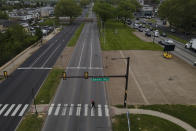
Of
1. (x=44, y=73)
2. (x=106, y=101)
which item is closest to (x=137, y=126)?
(x=106, y=101)

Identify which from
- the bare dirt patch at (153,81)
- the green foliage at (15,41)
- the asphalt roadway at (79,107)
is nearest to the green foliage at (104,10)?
the green foliage at (15,41)

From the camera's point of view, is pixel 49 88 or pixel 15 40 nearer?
pixel 49 88

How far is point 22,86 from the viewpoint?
107 ft

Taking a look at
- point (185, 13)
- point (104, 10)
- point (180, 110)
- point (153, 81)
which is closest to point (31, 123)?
point (180, 110)

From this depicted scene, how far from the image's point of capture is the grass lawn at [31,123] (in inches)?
847

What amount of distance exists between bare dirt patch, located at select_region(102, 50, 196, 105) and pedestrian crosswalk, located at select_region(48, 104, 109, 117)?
2552mm

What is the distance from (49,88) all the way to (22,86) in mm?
5643

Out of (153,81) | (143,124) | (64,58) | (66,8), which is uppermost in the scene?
(66,8)

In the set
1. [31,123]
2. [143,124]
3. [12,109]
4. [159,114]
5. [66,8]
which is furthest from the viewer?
[66,8]

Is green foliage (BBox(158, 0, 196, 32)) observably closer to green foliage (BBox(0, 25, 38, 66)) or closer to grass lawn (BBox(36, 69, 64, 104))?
grass lawn (BBox(36, 69, 64, 104))

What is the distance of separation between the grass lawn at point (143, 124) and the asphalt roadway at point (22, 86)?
1238cm

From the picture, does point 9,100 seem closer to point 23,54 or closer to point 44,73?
point 44,73

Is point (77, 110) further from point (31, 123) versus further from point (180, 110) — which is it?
point (180, 110)

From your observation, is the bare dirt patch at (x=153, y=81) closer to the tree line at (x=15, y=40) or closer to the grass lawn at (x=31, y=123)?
the grass lawn at (x=31, y=123)
